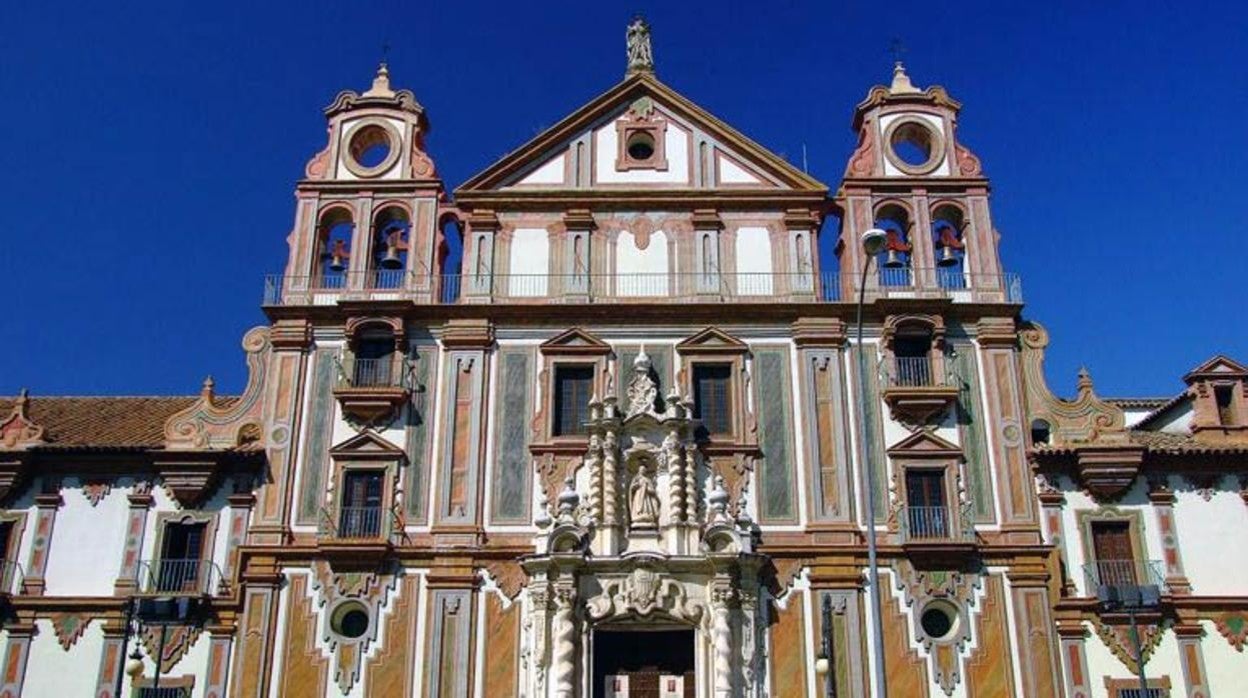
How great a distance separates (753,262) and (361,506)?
12493 mm

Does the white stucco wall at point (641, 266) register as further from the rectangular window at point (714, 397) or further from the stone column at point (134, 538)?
the stone column at point (134, 538)

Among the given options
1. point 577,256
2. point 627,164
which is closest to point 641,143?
point 627,164

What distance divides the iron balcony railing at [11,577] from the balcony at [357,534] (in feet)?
24.8

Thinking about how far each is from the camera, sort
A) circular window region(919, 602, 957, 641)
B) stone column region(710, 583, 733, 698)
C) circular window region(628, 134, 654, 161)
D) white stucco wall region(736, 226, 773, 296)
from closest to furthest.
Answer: stone column region(710, 583, 733, 698) → circular window region(919, 602, 957, 641) → white stucco wall region(736, 226, 773, 296) → circular window region(628, 134, 654, 161)

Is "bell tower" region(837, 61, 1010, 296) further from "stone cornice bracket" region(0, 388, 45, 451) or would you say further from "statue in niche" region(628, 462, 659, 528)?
"stone cornice bracket" region(0, 388, 45, 451)

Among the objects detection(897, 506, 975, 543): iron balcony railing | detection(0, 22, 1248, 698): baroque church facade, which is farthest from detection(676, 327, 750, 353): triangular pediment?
detection(897, 506, 975, 543): iron balcony railing

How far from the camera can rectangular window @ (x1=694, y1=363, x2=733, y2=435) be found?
32344mm

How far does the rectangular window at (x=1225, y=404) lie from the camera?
32.9 meters

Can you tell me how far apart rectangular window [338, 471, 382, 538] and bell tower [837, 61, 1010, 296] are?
560 inches

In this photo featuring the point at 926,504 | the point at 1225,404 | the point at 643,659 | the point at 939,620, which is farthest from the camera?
the point at 1225,404

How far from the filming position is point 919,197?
35000 mm

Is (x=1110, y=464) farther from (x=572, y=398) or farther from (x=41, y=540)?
(x=41, y=540)

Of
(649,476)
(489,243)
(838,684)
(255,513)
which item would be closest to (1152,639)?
(838,684)

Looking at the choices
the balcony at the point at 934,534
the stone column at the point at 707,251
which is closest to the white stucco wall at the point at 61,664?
the stone column at the point at 707,251
